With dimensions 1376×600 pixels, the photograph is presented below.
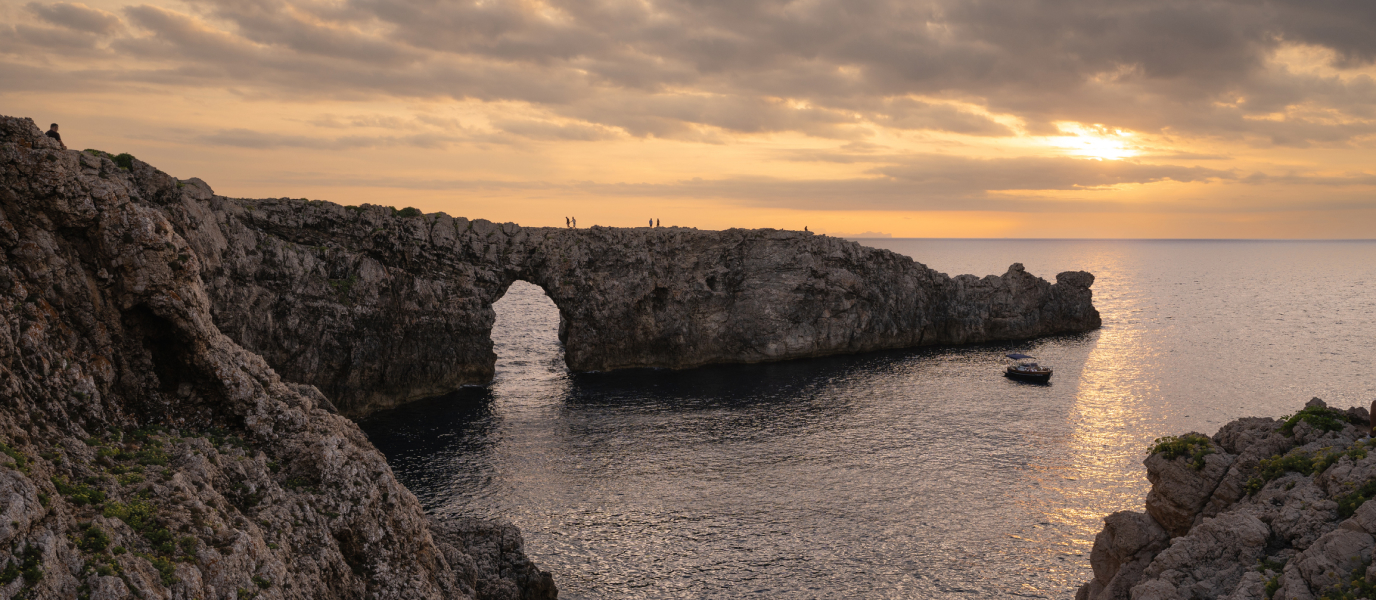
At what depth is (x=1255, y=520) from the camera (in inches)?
958

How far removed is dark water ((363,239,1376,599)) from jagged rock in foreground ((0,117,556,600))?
20.4 meters

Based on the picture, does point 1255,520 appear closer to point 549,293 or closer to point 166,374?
point 166,374

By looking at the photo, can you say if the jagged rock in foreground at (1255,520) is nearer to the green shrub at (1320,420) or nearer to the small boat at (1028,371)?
the green shrub at (1320,420)

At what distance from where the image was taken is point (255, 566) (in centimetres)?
2172

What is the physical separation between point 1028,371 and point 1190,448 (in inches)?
2893

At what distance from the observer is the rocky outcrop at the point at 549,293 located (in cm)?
7338

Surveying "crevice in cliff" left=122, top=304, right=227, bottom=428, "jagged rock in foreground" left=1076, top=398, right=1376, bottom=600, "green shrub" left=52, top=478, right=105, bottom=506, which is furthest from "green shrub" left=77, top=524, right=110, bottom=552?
"jagged rock in foreground" left=1076, top=398, right=1376, bottom=600

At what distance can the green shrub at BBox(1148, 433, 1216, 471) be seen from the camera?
28230mm

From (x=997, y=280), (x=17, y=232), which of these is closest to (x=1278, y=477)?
(x=17, y=232)

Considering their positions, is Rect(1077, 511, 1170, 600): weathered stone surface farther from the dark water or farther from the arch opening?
the arch opening

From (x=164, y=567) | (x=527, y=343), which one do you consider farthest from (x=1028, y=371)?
(x=164, y=567)

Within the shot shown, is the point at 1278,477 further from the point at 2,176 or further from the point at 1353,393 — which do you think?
the point at 1353,393

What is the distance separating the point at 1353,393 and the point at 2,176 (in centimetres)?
12371

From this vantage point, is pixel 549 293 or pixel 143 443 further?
pixel 549 293
